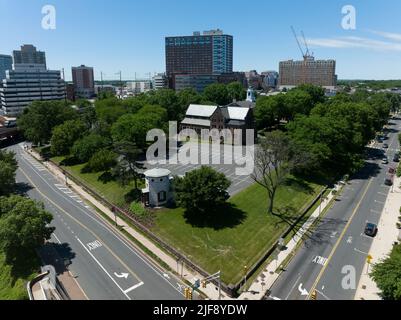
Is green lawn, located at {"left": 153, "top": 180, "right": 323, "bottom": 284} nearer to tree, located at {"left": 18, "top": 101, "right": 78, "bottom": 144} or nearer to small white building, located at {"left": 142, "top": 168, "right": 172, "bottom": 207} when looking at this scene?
small white building, located at {"left": 142, "top": 168, "right": 172, "bottom": 207}

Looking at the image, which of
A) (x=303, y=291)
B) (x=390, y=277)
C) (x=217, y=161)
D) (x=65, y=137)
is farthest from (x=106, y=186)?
(x=390, y=277)

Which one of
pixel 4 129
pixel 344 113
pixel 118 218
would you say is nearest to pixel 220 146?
pixel 344 113

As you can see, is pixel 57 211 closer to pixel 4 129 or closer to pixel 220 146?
pixel 220 146

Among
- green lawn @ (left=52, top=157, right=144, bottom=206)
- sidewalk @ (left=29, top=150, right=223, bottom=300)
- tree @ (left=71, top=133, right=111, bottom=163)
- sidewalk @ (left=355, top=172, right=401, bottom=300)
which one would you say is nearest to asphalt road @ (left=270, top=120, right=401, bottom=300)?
sidewalk @ (left=355, top=172, right=401, bottom=300)

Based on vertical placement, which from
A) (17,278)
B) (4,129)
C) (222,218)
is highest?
(4,129)

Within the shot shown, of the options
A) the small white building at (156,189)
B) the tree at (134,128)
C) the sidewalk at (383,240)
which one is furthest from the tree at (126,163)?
the sidewalk at (383,240)

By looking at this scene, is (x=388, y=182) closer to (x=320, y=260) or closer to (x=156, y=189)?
(x=320, y=260)
